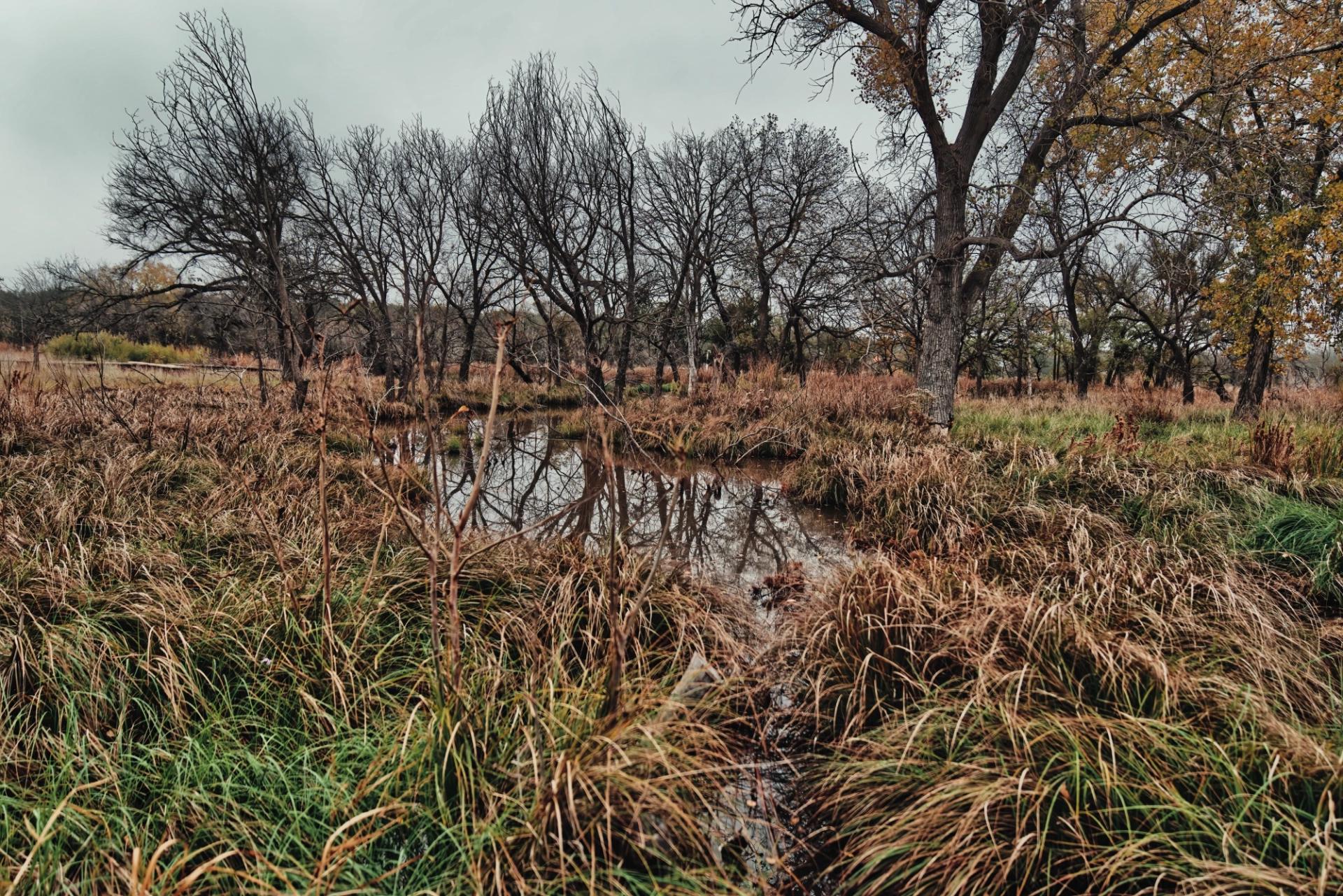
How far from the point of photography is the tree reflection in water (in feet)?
14.5

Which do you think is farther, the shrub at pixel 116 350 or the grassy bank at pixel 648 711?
the shrub at pixel 116 350

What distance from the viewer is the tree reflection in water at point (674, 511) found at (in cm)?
441

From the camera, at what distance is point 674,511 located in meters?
3.88

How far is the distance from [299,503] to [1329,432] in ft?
30.1

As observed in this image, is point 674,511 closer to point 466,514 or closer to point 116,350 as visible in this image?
point 466,514

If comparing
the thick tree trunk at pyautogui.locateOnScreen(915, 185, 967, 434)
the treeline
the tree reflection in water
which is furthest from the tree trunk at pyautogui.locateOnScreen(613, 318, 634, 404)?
the thick tree trunk at pyautogui.locateOnScreen(915, 185, 967, 434)

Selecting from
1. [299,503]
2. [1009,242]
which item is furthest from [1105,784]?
[1009,242]

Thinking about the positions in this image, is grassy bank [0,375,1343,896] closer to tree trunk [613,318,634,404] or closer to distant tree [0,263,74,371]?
distant tree [0,263,74,371]

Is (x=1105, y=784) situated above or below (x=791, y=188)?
below

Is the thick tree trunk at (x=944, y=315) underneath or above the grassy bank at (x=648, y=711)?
above

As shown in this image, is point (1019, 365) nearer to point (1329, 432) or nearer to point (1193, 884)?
point (1329, 432)

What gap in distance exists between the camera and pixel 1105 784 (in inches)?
56.9

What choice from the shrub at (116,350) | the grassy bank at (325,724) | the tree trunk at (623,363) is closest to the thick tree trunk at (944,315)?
the grassy bank at (325,724)

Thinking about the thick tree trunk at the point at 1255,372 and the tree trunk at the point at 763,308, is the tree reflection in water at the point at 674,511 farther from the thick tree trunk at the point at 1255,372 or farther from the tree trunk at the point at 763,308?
the tree trunk at the point at 763,308
